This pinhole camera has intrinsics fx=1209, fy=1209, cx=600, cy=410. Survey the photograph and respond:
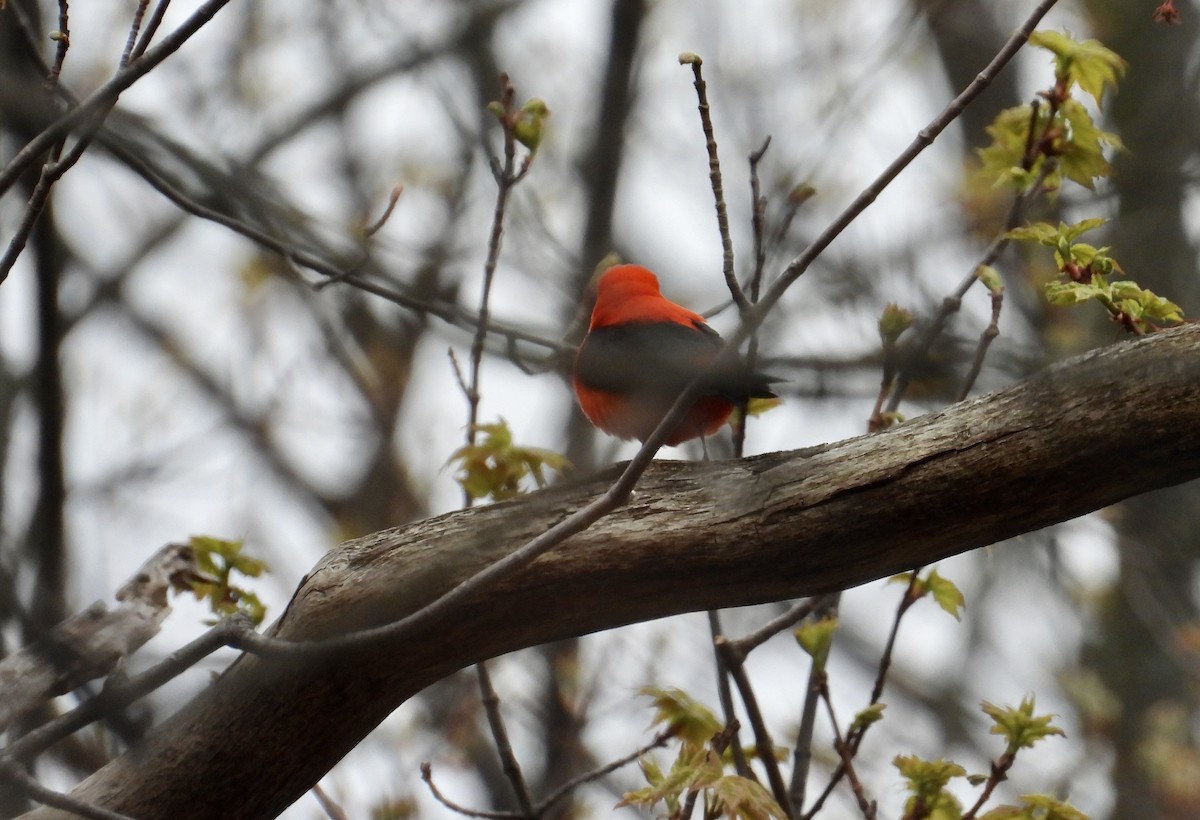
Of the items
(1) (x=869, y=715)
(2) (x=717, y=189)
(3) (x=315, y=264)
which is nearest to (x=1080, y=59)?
(2) (x=717, y=189)

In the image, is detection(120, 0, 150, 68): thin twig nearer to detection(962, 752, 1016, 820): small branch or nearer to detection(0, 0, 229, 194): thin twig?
detection(0, 0, 229, 194): thin twig

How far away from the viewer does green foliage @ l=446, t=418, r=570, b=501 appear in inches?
Result: 144

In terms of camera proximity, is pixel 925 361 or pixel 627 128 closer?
pixel 925 361

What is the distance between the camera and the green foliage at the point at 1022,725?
3.03m

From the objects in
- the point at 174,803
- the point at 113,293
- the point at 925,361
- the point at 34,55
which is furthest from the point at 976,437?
the point at 113,293

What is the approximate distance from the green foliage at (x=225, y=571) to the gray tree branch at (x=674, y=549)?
574 mm

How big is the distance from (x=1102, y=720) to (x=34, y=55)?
7.26m

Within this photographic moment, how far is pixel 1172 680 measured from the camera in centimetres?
829

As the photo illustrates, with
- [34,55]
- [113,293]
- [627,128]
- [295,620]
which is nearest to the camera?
[295,620]

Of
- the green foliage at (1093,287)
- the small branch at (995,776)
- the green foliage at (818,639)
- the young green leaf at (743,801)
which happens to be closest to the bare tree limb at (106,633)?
the young green leaf at (743,801)

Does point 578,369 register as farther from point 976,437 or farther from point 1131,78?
point 1131,78

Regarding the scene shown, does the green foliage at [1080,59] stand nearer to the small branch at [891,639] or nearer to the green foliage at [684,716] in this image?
the small branch at [891,639]

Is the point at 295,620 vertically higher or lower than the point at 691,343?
lower

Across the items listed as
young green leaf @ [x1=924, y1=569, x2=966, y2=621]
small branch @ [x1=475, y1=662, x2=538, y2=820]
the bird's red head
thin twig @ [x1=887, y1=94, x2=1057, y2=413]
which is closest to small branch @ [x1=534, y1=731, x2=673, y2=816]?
small branch @ [x1=475, y1=662, x2=538, y2=820]
